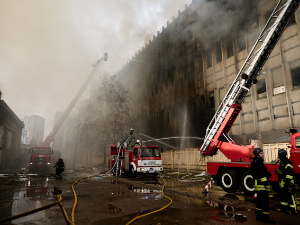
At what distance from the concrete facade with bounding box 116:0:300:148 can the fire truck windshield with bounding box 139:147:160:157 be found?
7.42 metres

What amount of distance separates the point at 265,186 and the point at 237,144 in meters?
4.22

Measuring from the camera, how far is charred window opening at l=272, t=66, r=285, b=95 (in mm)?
13941

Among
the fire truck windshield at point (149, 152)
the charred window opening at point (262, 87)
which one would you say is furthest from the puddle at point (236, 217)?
the charred window opening at point (262, 87)

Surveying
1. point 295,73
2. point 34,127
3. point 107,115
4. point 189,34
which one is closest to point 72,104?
point 107,115

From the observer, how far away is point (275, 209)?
5.20 metres

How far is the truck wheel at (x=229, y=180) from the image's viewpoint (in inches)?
293

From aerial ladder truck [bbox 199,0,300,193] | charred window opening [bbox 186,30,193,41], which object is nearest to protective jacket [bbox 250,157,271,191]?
aerial ladder truck [bbox 199,0,300,193]

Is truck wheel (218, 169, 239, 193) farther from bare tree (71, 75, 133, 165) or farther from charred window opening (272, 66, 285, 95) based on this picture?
bare tree (71, 75, 133, 165)

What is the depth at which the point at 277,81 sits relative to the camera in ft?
46.6

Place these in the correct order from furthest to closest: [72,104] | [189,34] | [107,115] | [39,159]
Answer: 1. [72,104]
2. [107,115]
3. [189,34]
4. [39,159]

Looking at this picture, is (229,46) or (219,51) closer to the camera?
(229,46)

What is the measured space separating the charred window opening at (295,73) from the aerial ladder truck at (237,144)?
6712 millimetres

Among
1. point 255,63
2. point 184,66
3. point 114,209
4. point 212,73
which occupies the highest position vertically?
point 184,66

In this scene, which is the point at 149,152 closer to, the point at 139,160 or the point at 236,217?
the point at 139,160
